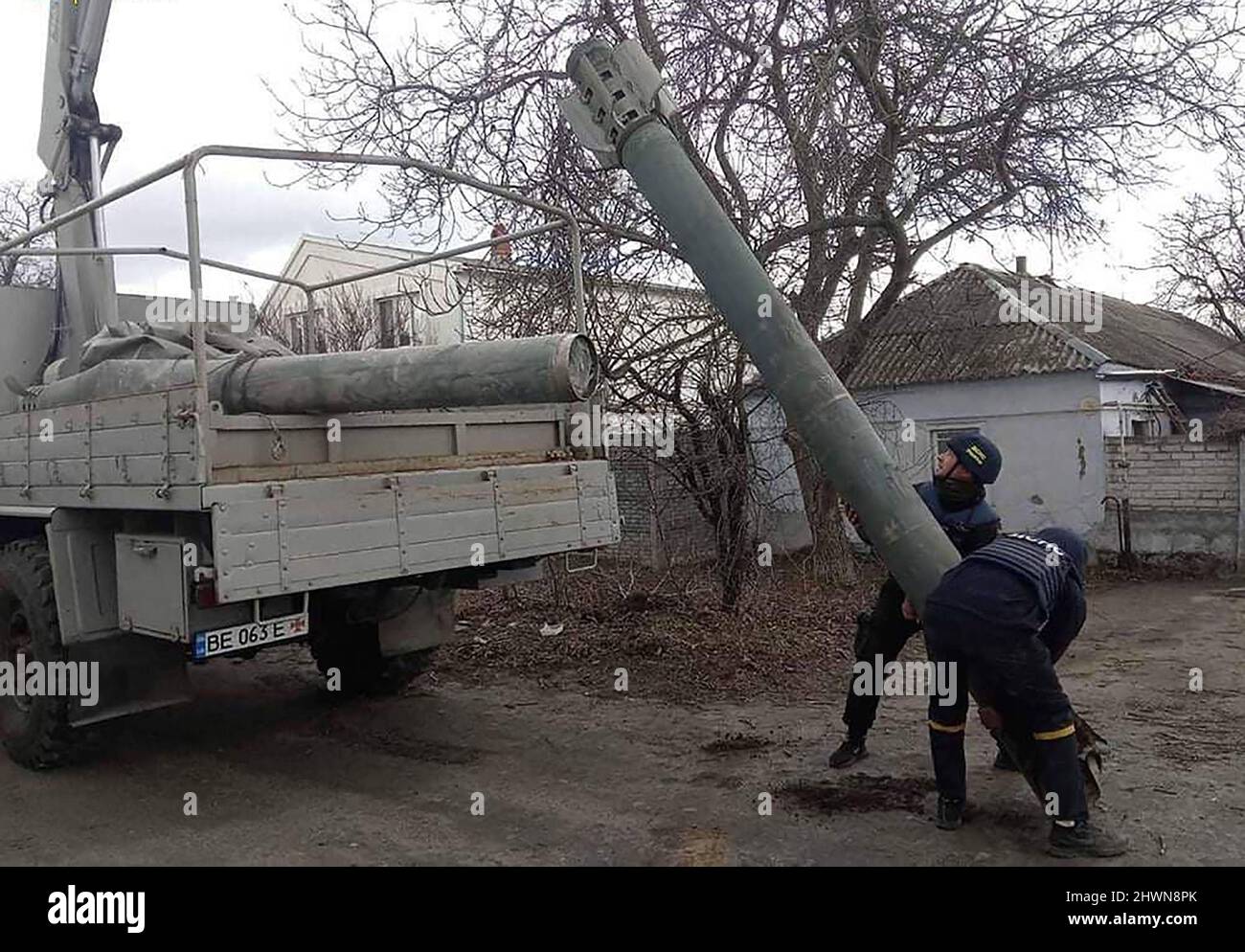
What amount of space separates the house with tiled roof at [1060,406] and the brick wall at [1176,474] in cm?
1

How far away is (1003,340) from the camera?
14.5 m

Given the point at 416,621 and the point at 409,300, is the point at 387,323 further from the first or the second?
the point at 416,621

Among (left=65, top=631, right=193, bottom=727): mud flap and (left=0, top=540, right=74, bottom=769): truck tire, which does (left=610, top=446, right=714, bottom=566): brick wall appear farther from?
(left=0, top=540, right=74, bottom=769): truck tire

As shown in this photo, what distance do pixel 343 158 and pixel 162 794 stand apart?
3.05 metres

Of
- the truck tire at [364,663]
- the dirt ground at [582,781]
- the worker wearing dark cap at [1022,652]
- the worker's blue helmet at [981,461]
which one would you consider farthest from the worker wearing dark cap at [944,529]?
the truck tire at [364,663]

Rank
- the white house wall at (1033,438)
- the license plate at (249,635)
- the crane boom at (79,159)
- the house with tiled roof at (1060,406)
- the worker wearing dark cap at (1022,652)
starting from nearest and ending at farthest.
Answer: the worker wearing dark cap at (1022,652) < the license plate at (249,635) < the crane boom at (79,159) < the house with tiled roof at (1060,406) < the white house wall at (1033,438)

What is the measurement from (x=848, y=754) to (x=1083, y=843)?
1.36m

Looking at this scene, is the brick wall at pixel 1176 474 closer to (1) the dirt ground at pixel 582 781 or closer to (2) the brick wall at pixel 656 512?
(1) the dirt ground at pixel 582 781

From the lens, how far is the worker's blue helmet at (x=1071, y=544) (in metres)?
4.20

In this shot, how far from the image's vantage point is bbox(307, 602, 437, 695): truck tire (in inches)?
251

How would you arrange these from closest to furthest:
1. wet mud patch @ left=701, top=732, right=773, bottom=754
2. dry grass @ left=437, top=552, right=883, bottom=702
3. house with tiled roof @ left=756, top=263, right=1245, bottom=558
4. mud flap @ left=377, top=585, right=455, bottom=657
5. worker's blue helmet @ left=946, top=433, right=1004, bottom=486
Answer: worker's blue helmet @ left=946, top=433, right=1004, bottom=486 < wet mud patch @ left=701, top=732, right=773, bottom=754 < mud flap @ left=377, top=585, right=455, bottom=657 < dry grass @ left=437, top=552, right=883, bottom=702 < house with tiled roof @ left=756, top=263, right=1245, bottom=558

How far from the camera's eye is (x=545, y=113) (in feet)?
27.7

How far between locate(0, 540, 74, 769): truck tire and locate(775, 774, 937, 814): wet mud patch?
136 inches

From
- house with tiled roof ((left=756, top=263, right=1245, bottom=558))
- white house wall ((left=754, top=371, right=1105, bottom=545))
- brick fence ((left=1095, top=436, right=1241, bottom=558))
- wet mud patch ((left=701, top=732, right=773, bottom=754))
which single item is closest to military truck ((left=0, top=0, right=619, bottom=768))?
wet mud patch ((left=701, top=732, right=773, bottom=754))
